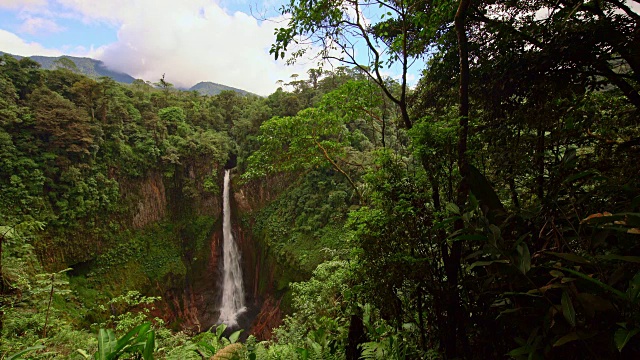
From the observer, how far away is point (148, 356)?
2289mm

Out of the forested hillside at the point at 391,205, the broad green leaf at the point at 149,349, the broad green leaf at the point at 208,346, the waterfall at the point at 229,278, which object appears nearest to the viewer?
the forested hillside at the point at 391,205

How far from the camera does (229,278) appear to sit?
16.5 m

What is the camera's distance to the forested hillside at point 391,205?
1506mm

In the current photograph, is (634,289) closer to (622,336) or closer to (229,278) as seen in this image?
(622,336)

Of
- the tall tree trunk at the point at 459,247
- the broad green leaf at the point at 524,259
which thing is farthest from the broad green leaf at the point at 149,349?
the broad green leaf at the point at 524,259

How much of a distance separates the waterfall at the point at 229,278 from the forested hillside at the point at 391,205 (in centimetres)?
57

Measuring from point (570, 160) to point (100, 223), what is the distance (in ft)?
56.5

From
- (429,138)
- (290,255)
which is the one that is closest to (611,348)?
(429,138)

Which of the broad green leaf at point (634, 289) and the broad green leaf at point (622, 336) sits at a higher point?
the broad green leaf at point (634, 289)

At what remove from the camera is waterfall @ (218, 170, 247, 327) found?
15570 mm

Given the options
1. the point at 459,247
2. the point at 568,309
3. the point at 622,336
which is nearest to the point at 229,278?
the point at 459,247

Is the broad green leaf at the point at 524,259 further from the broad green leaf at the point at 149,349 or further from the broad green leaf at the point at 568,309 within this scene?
A: the broad green leaf at the point at 149,349

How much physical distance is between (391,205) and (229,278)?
1606 centimetres

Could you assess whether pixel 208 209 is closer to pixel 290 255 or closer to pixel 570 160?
pixel 290 255
